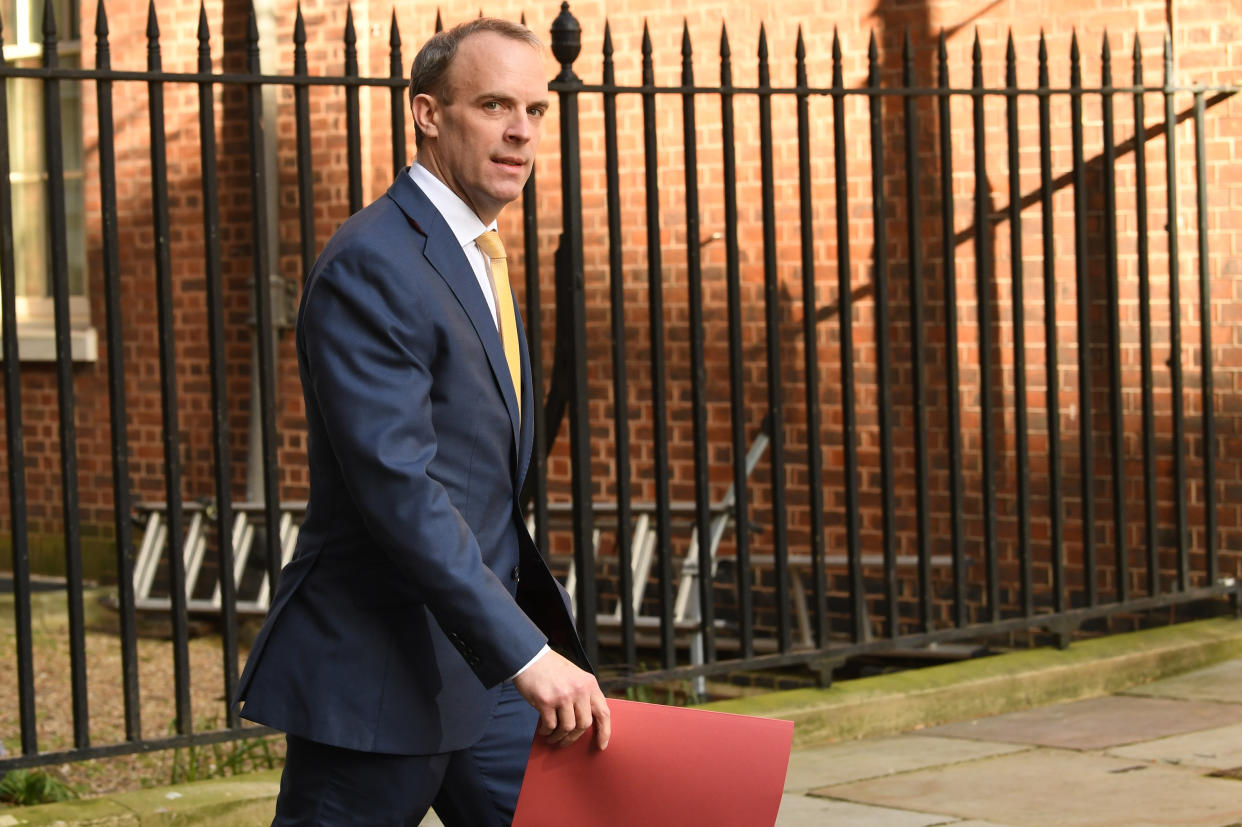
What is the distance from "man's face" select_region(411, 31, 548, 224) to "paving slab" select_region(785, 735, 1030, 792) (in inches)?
106

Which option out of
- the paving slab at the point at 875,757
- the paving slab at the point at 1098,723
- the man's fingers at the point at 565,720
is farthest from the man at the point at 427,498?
the paving slab at the point at 1098,723

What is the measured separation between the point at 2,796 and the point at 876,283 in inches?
117

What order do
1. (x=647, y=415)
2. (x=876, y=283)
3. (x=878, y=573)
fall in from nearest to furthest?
(x=876, y=283), (x=878, y=573), (x=647, y=415)

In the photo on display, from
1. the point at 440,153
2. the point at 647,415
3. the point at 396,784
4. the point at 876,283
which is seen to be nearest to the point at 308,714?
the point at 396,784

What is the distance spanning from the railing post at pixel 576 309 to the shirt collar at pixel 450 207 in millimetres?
2611

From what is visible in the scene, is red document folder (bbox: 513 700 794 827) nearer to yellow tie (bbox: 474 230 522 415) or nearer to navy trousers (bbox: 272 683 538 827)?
navy trousers (bbox: 272 683 538 827)

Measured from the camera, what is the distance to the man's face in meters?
2.37

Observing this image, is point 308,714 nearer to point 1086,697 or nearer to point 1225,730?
point 1225,730

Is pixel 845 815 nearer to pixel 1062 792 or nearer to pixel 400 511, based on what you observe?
pixel 1062 792

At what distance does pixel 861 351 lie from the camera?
732 cm

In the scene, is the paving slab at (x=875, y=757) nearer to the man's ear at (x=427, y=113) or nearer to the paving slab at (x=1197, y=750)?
the paving slab at (x=1197, y=750)

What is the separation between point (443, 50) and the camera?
7.86 feet

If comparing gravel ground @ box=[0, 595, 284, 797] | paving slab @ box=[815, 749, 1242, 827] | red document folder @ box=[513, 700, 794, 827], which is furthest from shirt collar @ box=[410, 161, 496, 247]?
gravel ground @ box=[0, 595, 284, 797]

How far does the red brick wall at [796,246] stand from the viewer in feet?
21.8
